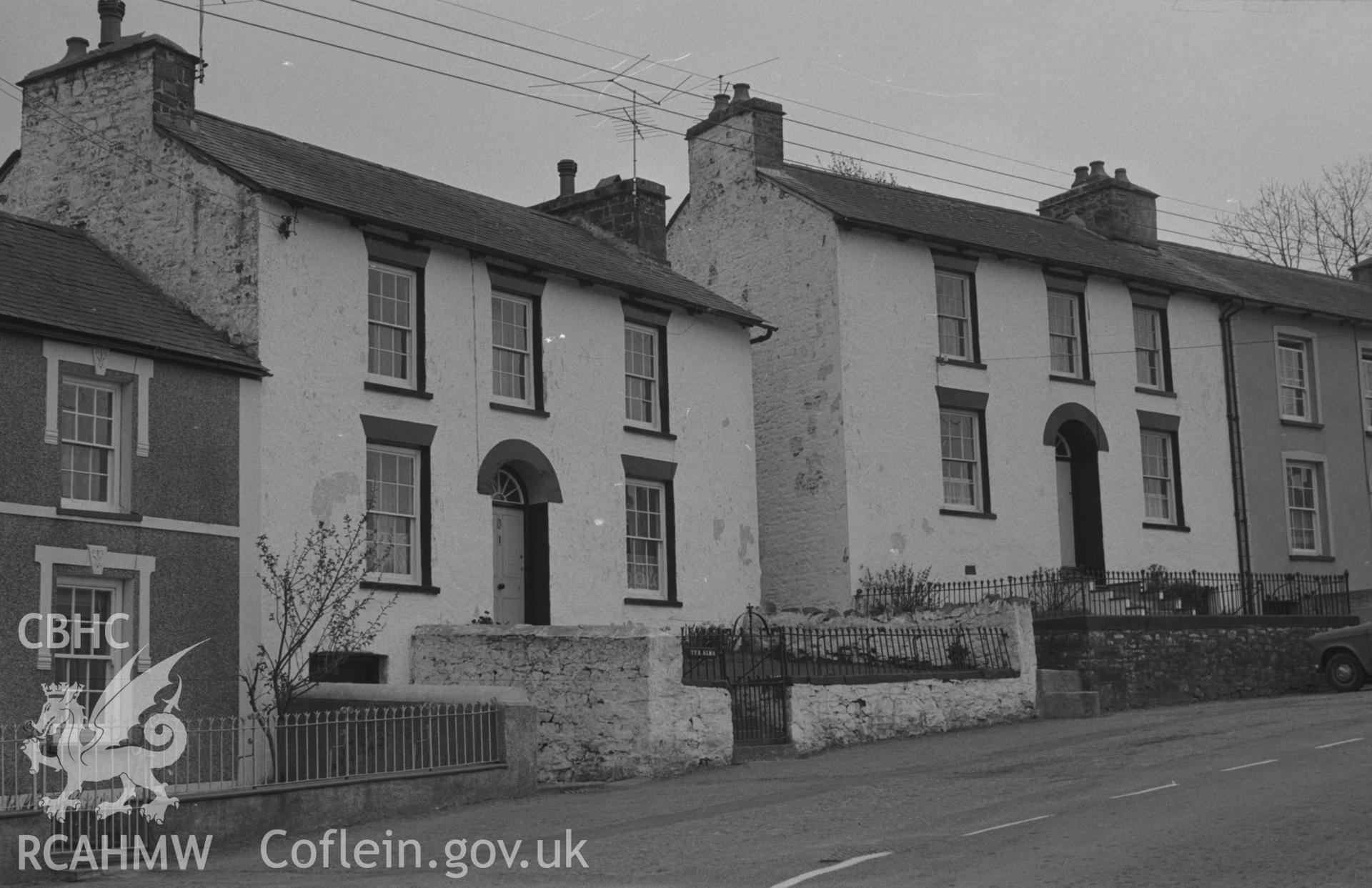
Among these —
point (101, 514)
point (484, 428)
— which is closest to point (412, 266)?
point (484, 428)

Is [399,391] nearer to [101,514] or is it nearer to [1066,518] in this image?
[101,514]

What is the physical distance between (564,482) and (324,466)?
445 centimetres

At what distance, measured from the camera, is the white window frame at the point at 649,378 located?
27297 mm

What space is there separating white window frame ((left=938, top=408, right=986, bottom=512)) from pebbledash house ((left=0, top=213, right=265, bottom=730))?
13819mm

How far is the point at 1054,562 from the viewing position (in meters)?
31.6

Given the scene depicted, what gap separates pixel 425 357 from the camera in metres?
24.1

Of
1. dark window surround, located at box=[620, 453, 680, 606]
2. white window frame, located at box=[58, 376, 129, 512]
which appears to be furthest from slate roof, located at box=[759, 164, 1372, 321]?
white window frame, located at box=[58, 376, 129, 512]

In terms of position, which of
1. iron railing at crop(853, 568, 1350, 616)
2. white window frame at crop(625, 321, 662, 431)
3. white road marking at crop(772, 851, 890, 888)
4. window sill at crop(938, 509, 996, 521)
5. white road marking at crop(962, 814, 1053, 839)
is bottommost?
white road marking at crop(772, 851, 890, 888)

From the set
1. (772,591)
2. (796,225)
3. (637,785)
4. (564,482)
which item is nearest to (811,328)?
(796,225)

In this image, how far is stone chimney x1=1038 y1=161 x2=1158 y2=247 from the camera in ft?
121

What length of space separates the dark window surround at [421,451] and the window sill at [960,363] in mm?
10911

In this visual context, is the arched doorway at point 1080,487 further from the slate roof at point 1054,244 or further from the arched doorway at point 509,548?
the arched doorway at point 509,548

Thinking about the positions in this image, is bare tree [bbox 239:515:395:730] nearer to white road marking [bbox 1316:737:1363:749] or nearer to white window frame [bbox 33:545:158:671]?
white window frame [bbox 33:545:158:671]

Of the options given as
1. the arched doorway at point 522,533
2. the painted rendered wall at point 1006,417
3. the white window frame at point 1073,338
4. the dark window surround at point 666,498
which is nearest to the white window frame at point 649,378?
the dark window surround at point 666,498
